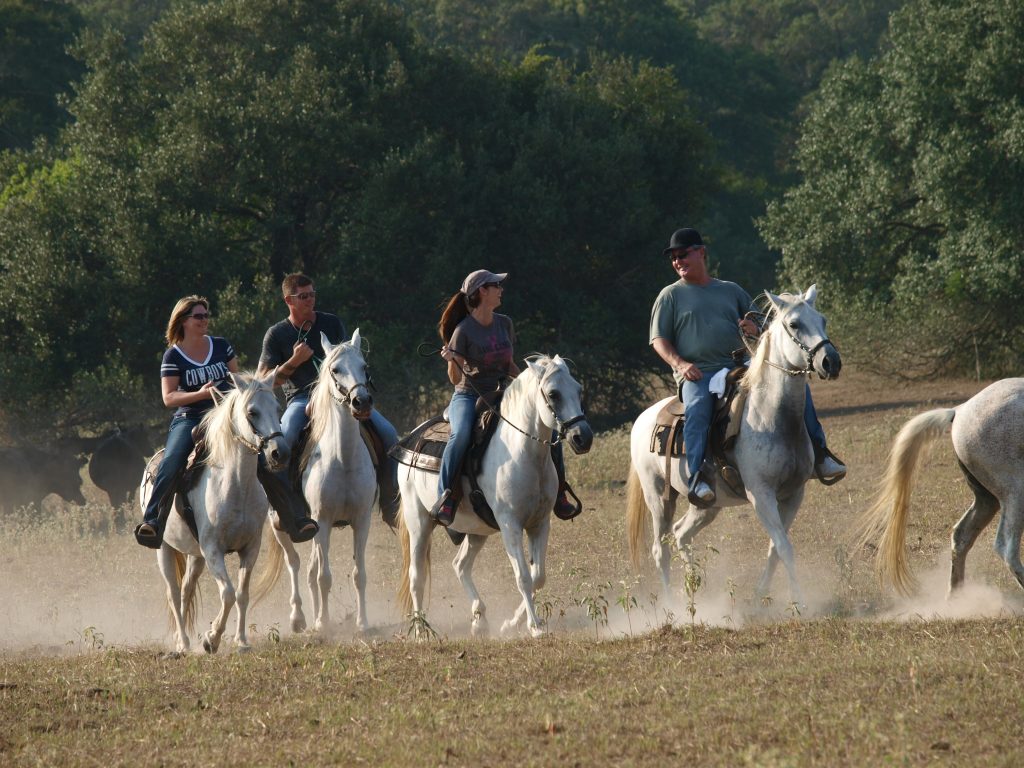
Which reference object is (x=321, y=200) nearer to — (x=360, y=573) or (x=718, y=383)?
(x=360, y=573)

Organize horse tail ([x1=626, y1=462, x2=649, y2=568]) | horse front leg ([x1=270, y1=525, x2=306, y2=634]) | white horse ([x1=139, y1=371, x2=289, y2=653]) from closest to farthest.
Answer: white horse ([x1=139, y1=371, x2=289, y2=653])
horse front leg ([x1=270, y1=525, x2=306, y2=634])
horse tail ([x1=626, y1=462, x2=649, y2=568])

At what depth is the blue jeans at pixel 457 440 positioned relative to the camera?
987cm

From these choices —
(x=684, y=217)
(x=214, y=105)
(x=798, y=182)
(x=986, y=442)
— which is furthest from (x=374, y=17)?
(x=798, y=182)

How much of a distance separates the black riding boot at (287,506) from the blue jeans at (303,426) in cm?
19

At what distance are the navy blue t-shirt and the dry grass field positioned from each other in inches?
71.0

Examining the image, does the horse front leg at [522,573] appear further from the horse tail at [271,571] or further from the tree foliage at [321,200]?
the tree foliage at [321,200]

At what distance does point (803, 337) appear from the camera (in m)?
9.20

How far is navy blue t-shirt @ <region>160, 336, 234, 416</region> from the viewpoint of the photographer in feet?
32.1

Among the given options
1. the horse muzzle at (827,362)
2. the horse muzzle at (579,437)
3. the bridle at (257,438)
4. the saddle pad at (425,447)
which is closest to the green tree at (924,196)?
the horse muzzle at (827,362)

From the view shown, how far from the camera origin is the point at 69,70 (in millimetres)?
44281

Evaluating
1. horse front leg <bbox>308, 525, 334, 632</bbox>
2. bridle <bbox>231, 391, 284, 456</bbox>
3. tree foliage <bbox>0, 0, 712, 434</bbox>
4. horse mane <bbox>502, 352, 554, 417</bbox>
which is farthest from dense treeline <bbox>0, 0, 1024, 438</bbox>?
bridle <bbox>231, 391, 284, 456</bbox>

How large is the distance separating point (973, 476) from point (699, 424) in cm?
203

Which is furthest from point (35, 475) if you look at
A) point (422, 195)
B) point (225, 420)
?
point (225, 420)

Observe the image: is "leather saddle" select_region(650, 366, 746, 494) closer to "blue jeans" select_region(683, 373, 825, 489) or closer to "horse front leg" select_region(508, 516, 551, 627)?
"blue jeans" select_region(683, 373, 825, 489)
